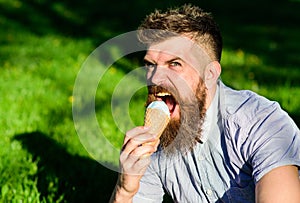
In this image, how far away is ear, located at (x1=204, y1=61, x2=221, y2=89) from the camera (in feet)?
9.62

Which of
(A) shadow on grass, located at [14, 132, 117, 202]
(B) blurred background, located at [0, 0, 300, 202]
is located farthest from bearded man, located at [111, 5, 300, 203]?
(B) blurred background, located at [0, 0, 300, 202]

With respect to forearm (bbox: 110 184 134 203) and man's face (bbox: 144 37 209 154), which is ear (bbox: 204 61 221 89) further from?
forearm (bbox: 110 184 134 203)

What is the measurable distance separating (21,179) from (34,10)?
631 centimetres

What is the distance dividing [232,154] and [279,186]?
33 centimetres

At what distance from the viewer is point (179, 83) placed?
285 centimetres

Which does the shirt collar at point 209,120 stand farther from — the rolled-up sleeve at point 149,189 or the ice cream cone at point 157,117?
the rolled-up sleeve at point 149,189

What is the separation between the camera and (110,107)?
5215 mm

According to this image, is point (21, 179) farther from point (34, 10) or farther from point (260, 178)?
point (34, 10)

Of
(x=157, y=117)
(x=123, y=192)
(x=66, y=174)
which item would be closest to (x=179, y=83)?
(x=157, y=117)

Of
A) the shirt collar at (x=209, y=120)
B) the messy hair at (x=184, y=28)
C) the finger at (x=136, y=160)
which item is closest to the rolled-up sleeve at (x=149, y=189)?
the shirt collar at (x=209, y=120)

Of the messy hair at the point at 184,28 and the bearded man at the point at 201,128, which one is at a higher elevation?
the messy hair at the point at 184,28

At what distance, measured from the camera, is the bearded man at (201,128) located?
2650 mm

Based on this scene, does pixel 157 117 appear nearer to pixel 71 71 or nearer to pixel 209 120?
pixel 209 120

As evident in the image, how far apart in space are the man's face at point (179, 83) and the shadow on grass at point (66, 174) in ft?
3.37
